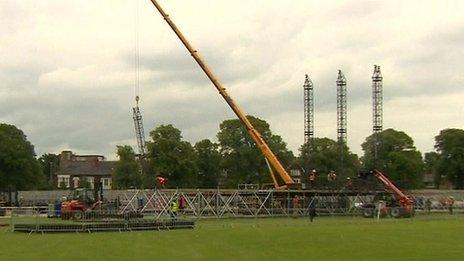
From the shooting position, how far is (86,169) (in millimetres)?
196000

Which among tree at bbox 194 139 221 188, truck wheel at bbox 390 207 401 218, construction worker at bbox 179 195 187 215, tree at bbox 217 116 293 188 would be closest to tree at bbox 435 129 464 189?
tree at bbox 217 116 293 188

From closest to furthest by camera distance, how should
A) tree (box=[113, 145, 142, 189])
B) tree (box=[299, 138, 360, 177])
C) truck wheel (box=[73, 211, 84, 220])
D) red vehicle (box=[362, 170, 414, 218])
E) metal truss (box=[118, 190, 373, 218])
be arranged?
truck wheel (box=[73, 211, 84, 220]) → metal truss (box=[118, 190, 373, 218]) → red vehicle (box=[362, 170, 414, 218]) → tree (box=[113, 145, 142, 189]) → tree (box=[299, 138, 360, 177])

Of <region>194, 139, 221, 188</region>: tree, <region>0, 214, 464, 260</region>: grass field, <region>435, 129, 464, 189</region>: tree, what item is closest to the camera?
<region>0, 214, 464, 260</region>: grass field

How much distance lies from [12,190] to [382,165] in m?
58.6

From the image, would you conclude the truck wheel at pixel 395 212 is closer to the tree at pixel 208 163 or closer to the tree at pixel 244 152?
the tree at pixel 244 152

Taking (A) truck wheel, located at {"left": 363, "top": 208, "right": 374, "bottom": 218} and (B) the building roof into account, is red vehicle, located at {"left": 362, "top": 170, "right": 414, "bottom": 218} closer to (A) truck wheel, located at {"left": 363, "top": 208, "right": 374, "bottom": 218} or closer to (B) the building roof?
(A) truck wheel, located at {"left": 363, "top": 208, "right": 374, "bottom": 218}

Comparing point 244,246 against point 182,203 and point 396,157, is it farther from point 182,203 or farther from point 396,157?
point 396,157

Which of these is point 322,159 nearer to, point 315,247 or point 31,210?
point 31,210

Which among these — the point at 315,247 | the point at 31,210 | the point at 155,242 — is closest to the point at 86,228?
the point at 155,242

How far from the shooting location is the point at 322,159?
427 ft

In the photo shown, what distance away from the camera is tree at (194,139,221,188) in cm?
12544

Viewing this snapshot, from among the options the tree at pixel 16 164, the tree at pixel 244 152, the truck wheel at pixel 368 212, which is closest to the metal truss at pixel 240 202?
the truck wheel at pixel 368 212

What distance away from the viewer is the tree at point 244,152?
117438mm

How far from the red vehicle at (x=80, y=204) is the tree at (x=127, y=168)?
218 feet
